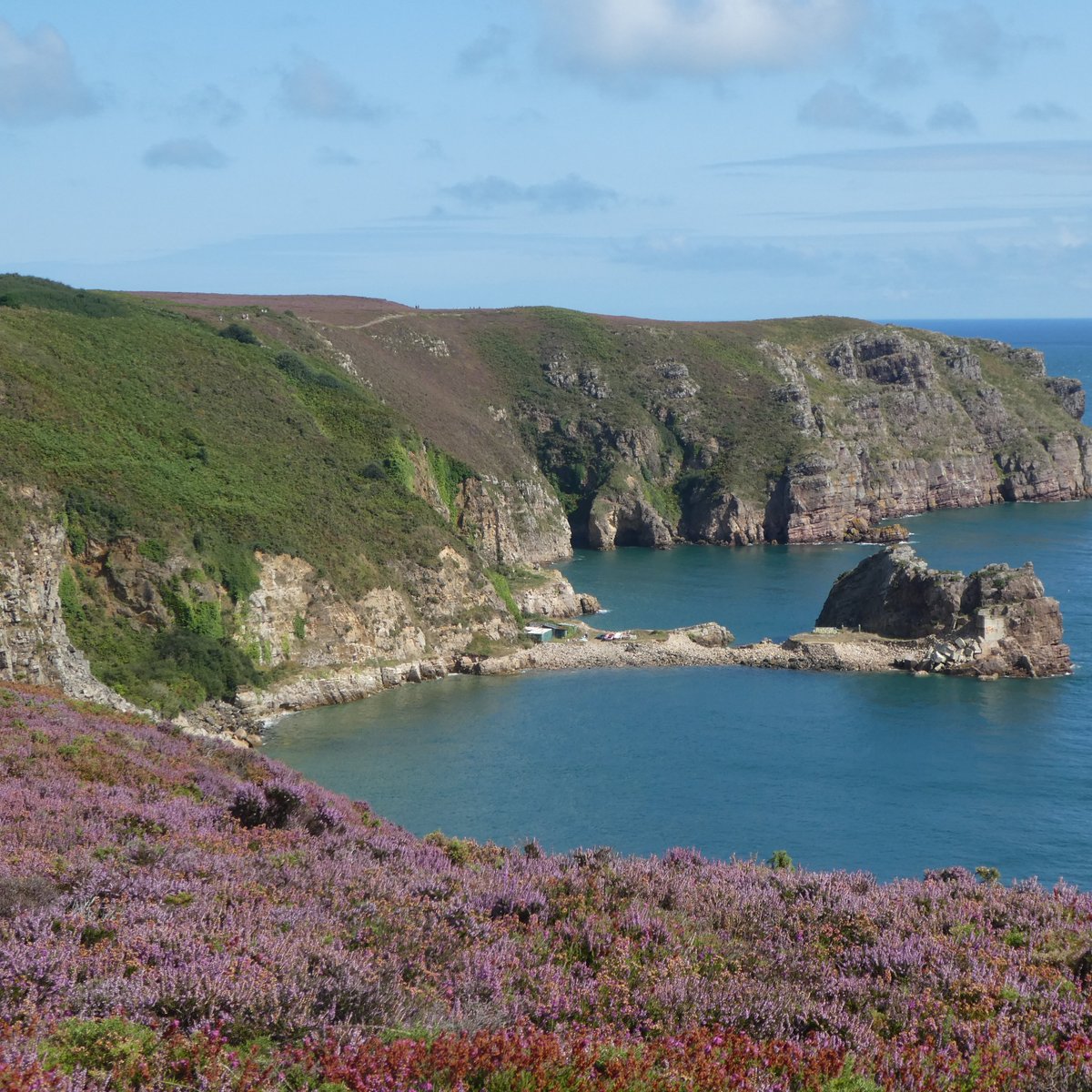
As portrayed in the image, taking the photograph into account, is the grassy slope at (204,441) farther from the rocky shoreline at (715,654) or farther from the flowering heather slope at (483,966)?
the flowering heather slope at (483,966)

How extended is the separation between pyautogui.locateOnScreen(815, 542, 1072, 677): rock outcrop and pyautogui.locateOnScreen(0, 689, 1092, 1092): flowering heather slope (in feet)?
202

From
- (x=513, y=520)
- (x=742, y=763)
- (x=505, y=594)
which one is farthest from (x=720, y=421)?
(x=742, y=763)

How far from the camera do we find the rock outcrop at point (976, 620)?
7275 centimetres

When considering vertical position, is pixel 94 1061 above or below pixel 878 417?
below

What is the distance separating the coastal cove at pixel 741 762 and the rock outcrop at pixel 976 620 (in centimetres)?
173

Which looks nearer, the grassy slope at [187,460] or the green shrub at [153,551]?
the grassy slope at [187,460]

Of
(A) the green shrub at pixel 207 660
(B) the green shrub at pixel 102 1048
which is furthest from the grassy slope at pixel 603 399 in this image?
(B) the green shrub at pixel 102 1048

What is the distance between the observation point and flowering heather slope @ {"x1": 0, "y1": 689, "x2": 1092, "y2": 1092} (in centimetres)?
759

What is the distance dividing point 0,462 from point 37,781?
47.2 metres

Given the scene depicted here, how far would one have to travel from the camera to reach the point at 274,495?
241 ft

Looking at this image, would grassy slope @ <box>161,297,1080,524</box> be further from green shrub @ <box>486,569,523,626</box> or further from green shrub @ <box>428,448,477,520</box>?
green shrub @ <box>486,569,523,626</box>

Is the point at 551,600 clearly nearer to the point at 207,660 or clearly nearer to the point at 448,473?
the point at 448,473

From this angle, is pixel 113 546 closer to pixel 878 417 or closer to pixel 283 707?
pixel 283 707

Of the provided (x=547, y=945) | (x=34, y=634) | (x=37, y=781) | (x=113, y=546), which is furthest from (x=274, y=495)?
(x=547, y=945)
